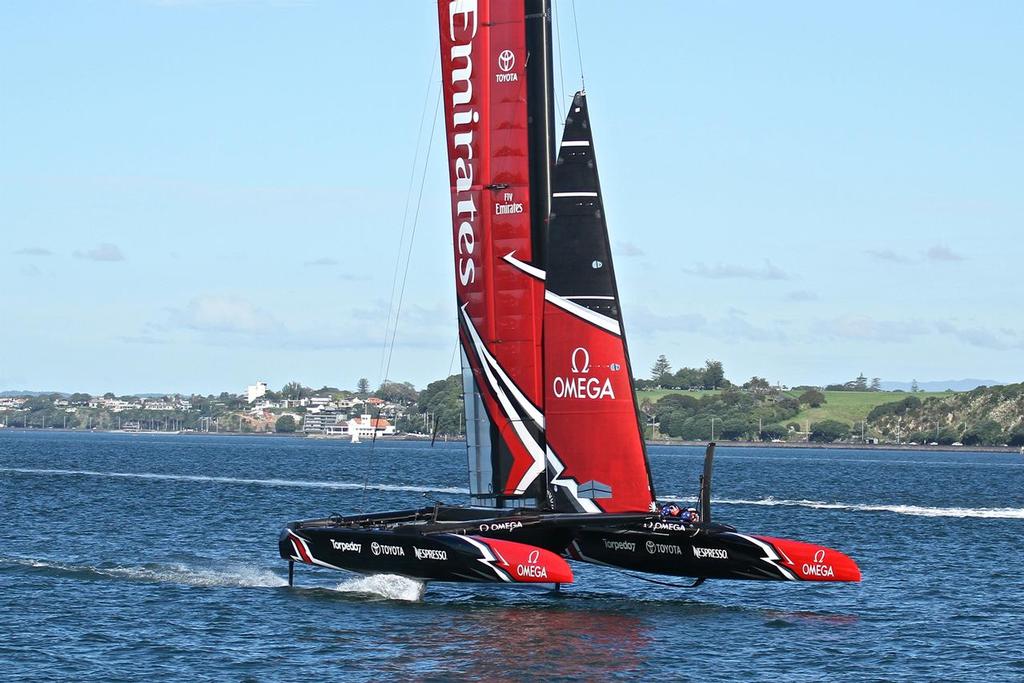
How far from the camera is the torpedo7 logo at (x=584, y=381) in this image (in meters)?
29.8

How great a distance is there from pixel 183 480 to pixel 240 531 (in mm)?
37471

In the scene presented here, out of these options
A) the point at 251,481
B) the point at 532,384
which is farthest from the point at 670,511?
the point at 251,481

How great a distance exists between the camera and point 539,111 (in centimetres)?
3094

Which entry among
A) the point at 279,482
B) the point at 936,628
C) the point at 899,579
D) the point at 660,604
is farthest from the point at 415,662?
the point at 279,482

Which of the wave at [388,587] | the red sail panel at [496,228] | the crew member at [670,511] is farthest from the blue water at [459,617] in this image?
the red sail panel at [496,228]

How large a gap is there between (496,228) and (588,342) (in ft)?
11.1

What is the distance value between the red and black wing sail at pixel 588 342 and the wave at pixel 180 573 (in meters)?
7.55

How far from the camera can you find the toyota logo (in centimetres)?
3100

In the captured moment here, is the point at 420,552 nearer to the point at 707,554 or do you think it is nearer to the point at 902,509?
the point at 707,554

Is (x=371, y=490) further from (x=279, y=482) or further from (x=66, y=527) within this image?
(x=66, y=527)

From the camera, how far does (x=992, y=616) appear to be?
2953cm

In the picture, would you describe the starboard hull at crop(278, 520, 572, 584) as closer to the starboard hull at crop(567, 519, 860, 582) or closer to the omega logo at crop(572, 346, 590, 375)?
the starboard hull at crop(567, 519, 860, 582)

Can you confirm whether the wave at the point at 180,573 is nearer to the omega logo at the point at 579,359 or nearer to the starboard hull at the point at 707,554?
the starboard hull at the point at 707,554

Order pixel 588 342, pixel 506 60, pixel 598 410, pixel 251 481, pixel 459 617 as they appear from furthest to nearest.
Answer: pixel 251 481 < pixel 506 60 < pixel 598 410 < pixel 588 342 < pixel 459 617
